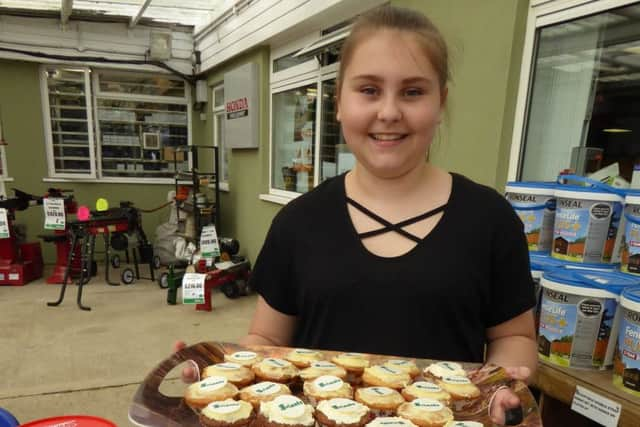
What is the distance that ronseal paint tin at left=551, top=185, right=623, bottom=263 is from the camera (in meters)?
1.17

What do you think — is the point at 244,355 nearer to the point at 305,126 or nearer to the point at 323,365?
the point at 323,365

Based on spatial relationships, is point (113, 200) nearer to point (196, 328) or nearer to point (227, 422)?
point (196, 328)

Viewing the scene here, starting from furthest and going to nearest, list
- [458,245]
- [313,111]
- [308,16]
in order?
1. [313,111]
2. [308,16]
3. [458,245]

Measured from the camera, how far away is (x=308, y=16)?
3.36 m

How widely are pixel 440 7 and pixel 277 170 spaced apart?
2.76 meters

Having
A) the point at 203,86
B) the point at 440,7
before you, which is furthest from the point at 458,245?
the point at 203,86

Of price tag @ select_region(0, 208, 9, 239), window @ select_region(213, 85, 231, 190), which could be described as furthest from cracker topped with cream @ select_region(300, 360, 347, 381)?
window @ select_region(213, 85, 231, 190)

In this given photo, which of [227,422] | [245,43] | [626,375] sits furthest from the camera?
[245,43]

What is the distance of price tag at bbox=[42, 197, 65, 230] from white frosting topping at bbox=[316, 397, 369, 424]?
14.9 feet

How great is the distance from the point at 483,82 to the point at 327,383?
180cm

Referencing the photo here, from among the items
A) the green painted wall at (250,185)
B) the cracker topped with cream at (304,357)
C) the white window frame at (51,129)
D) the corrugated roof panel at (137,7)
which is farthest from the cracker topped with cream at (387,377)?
the white window frame at (51,129)

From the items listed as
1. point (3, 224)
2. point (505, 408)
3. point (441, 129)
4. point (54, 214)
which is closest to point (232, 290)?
point (54, 214)

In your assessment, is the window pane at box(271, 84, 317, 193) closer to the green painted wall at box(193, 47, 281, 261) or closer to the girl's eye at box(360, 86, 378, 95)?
the green painted wall at box(193, 47, 281, 261)

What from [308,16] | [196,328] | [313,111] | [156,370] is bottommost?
[196,328]
